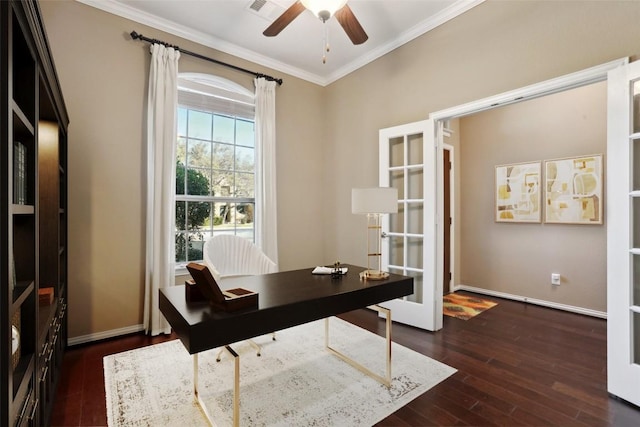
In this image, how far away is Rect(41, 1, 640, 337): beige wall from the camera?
239cm

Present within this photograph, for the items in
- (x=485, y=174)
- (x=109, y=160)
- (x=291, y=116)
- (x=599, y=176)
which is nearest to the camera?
(x=109, y=160)

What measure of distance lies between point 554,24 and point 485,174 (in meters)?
2.62

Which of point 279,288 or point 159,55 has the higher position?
point 159,55

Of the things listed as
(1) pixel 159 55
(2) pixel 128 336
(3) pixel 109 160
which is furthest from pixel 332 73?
(2) pixel 128 336

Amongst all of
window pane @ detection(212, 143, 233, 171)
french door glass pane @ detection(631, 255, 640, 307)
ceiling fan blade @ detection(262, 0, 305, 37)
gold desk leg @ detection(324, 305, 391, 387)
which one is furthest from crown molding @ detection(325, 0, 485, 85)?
gold desk leg @ detection(324, 305, 391, 387)

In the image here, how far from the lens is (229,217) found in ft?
12.8

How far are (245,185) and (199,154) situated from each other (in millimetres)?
666

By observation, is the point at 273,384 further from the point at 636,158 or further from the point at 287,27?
the point at 287,27

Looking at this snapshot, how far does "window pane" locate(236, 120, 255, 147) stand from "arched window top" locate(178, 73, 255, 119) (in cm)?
11

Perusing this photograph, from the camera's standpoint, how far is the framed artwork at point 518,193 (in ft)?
14.0

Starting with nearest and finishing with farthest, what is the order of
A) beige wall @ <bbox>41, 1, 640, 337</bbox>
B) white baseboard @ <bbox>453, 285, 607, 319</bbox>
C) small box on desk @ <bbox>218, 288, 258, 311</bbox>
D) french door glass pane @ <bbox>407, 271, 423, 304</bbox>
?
small box on desk @ <bbox>218, 288, 258, 311</bbox>, beige wall @ <bbox>41, 1, 640, 337</bbox>, french door glass pane @ <bbox>407, 271, 423, 304</bbox>, white baseboard @ <bbox>453, 285, 607, 319</bbox>

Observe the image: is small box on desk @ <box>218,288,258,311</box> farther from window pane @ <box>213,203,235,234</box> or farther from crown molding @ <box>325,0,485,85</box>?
crown molding @ <box>325,0,485,85</box>

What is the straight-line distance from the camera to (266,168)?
3955 mm

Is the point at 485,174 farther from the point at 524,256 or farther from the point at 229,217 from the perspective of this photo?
the point at 229,217
